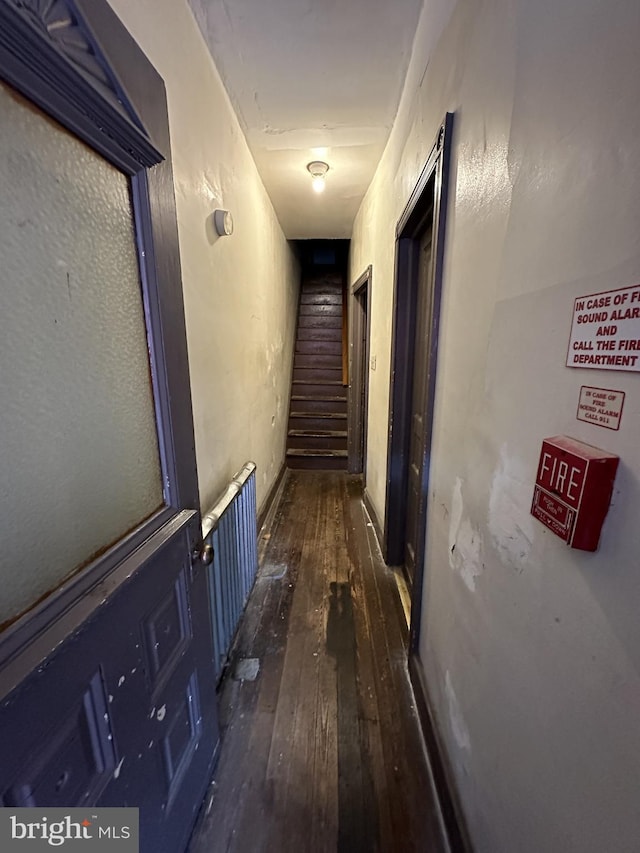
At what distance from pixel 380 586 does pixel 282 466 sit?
1.90 metres

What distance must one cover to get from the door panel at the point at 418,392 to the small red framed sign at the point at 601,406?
1069mm

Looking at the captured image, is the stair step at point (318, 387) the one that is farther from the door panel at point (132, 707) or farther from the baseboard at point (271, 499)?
the door panel at point (132, 707)

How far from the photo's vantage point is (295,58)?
1438mm

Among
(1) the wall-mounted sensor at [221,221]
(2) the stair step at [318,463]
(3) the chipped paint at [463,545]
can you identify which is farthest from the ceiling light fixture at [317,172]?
(2) the stair step at [318,463]

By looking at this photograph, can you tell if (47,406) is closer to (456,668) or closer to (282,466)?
(456,668)

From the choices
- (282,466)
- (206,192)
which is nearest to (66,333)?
(206,192)

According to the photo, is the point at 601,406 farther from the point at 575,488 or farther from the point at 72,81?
the point at 72,81

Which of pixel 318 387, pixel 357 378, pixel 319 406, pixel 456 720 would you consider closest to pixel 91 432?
pixel 456 720

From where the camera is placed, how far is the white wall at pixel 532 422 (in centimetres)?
44

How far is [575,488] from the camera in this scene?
488 mm

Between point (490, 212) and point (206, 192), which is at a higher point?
point (206, 192)

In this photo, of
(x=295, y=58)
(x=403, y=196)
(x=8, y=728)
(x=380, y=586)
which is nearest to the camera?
(x=8, y=728)

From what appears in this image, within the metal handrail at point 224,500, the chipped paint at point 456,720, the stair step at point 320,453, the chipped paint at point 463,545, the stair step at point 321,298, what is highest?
the stair step at point 321,298

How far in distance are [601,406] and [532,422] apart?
0.54 feet
